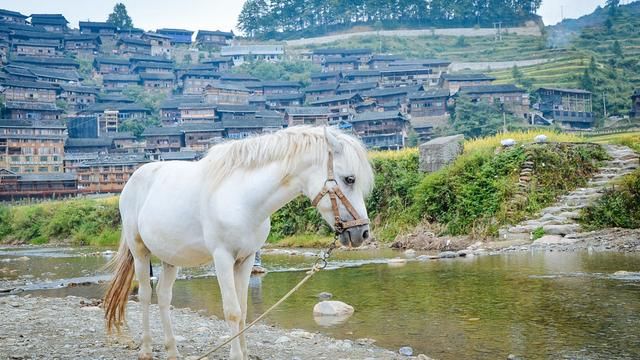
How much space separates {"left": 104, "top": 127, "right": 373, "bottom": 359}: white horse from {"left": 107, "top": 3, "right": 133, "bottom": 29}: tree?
112667mm

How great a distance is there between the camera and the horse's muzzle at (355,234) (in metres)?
4.04

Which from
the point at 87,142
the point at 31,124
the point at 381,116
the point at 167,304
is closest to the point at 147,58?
the point at 87,142

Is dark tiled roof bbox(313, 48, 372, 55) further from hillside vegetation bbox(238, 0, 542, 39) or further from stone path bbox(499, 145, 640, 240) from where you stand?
stone path bbox(499, 145, 640, 240)

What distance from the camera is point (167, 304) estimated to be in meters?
5.21

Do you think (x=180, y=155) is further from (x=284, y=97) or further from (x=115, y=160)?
(x=284, y=97)

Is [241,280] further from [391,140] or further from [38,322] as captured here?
[391,140]

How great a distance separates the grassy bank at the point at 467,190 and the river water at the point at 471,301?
12.6ft

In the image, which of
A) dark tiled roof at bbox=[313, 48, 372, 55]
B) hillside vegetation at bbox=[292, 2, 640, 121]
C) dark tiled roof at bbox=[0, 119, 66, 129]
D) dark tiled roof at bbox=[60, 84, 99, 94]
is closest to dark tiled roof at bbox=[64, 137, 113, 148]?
dark tiled roof at bbox=[0, 119, 66, 129]

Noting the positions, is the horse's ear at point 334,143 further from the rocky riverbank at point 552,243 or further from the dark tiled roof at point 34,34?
the dark tiled roof at point 34,34

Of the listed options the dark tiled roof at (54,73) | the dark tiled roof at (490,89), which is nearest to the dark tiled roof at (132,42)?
the dark tiled roof at (54,73)

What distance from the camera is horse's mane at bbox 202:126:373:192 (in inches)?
166

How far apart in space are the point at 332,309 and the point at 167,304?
3149 millimetres

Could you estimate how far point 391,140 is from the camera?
189 feet

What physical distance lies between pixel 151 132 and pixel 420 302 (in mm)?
57428
